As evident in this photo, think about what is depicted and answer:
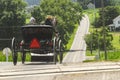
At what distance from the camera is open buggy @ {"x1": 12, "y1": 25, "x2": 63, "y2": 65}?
11.8m

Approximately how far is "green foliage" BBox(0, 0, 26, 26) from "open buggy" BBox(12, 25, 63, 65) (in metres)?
66.7

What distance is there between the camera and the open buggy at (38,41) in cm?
1184

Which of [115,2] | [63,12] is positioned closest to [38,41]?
[63,12]

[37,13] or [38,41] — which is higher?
[37,13]

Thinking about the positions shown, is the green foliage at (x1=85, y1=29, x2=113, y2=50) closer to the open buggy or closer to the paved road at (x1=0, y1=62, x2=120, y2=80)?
the open buggy

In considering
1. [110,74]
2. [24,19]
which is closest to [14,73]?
[110,74]

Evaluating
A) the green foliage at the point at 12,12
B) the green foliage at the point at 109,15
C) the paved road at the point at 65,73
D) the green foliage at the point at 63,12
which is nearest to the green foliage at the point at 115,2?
the green foliage at the point at 109,15

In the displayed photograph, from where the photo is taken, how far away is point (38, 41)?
12.0 metres

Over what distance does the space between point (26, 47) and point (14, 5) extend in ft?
243

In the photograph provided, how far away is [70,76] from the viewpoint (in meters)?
6.02

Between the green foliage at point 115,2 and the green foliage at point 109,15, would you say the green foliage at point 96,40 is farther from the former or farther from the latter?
the green foliage at point 115,2

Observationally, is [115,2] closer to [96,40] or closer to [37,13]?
[96,40]

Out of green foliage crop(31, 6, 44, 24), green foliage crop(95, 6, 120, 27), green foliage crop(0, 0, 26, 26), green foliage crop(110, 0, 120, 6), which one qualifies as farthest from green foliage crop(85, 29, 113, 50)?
green foliage crop(110, 0, 120, 6)

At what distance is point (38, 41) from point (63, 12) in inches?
3040
